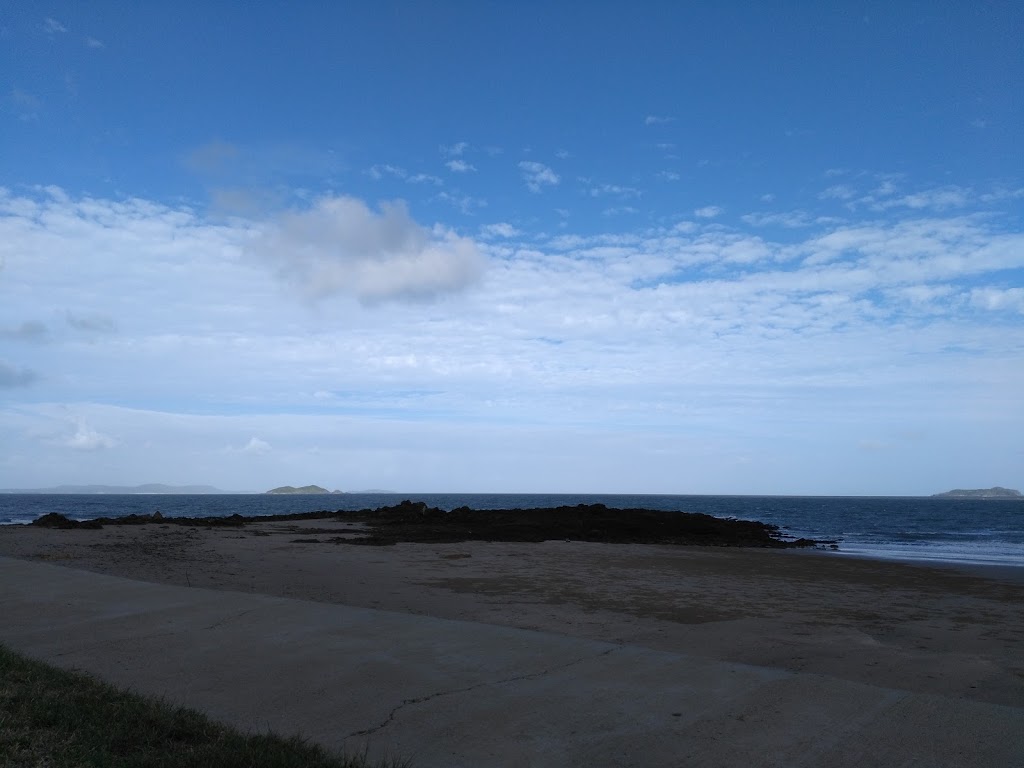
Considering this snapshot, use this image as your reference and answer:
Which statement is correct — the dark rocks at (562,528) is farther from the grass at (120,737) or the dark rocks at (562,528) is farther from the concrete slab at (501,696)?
the grass at (120,737)

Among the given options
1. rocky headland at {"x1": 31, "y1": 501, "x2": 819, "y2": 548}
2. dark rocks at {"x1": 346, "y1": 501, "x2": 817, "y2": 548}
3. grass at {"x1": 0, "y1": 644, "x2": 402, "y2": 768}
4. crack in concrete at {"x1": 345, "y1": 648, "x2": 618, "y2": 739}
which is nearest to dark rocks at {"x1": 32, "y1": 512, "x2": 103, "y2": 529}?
rocky headland at {"x1": 31, "y1": 501, "x2": 819, "y2": 548}

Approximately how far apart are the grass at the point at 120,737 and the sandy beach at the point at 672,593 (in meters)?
5.48

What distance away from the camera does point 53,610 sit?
9828 mm

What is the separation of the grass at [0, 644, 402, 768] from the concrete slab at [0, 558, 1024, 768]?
383 mm

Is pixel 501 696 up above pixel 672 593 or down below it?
above

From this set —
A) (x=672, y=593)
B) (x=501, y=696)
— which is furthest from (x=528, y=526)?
(x=501, y=696)

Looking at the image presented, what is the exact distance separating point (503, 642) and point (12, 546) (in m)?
19.4

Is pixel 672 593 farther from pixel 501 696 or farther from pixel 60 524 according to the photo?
pixel 60 524

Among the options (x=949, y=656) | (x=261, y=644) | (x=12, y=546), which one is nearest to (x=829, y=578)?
(x=949, y=656)

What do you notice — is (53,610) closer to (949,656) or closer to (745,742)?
(745,742)

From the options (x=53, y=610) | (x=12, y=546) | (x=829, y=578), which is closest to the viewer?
(x=53, y=610)

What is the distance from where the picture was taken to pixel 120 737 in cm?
502

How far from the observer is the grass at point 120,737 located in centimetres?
463

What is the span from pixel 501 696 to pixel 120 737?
2722 millimetres
